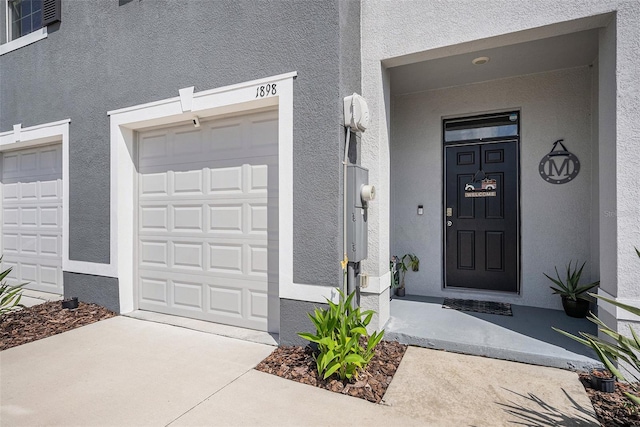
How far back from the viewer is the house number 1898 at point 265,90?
3.32m

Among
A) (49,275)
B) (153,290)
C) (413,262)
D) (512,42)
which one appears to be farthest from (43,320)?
(512,42)

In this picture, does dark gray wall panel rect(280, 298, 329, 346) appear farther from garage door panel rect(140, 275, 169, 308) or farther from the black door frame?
the black door frame

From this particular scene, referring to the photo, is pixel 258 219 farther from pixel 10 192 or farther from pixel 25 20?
pixel 25 20

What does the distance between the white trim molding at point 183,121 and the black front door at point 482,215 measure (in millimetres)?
2327

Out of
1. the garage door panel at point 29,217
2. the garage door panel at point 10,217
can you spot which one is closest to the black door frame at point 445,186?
the garage door panel at point 29,217

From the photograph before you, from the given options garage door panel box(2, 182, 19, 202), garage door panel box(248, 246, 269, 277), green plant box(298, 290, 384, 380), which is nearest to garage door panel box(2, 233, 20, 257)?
garage door panel box(2, 182, 19, 202)

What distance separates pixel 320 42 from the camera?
3.10 meters

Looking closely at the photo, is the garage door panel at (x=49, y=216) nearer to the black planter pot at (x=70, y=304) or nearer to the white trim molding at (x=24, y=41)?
the black planter pot at (x=70, y=304)

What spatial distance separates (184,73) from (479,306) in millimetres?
4465

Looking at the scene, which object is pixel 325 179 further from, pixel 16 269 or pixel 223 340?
pixel 16 269

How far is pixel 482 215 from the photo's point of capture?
440 cm

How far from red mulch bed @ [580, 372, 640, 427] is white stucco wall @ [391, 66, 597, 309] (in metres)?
1.70

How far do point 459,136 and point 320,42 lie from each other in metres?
2.43

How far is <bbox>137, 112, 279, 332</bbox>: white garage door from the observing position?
366 centimetres
